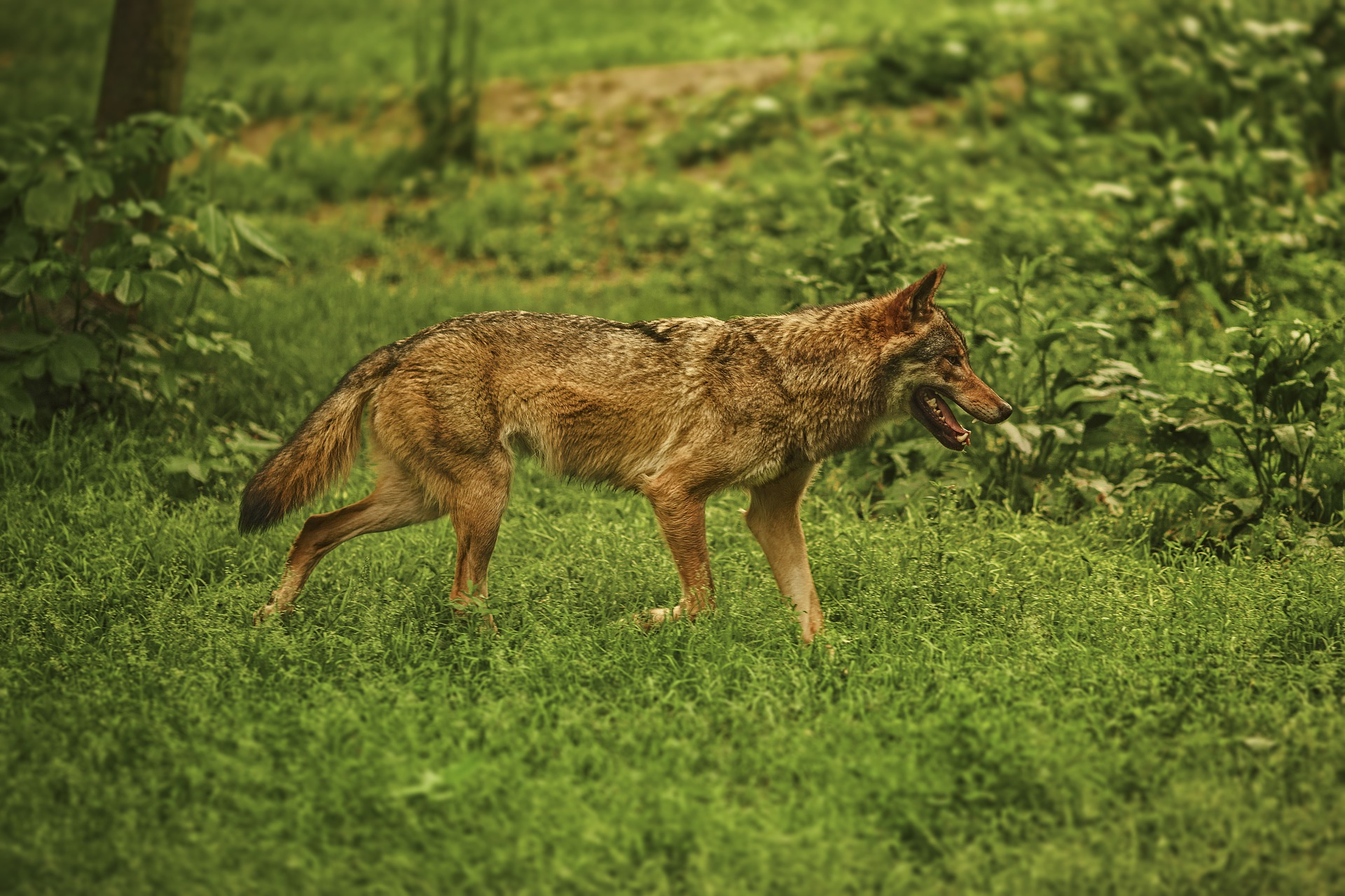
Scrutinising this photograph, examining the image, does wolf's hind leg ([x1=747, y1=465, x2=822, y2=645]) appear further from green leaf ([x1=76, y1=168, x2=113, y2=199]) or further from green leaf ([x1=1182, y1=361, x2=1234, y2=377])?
green leaf ([x1=76, y1=168, x2=113, y2=199])

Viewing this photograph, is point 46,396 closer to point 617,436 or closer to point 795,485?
point 617,436

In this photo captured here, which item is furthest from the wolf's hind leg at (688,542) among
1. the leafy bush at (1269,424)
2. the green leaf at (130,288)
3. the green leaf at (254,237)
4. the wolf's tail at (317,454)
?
the green leaf at (130,288)

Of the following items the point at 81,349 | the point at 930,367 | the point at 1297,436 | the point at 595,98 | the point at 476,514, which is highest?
the point at 595,98

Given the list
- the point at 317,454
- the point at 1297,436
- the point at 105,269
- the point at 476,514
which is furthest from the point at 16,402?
the point at 1297,436

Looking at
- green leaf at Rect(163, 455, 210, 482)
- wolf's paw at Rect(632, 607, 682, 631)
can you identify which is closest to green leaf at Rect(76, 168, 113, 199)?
green leaf at Rect(163, 455, 210, 482)

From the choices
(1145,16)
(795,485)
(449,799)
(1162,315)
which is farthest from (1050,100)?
(449,799)

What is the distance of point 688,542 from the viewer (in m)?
5.70

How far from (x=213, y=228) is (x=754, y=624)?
161 inches

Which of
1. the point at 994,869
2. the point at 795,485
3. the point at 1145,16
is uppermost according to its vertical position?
the point at 1145,16

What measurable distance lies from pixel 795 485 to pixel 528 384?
142 centimetres

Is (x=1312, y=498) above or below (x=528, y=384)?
below

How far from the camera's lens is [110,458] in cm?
746

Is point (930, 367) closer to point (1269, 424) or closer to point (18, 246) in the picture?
point (1269, 424)

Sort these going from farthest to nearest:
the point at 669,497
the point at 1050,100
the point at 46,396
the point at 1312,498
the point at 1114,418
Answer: the point at 1050,100 → the point at 46,396 → the point at 1114,418 → the point at 1312,498 → the point at 669,497
